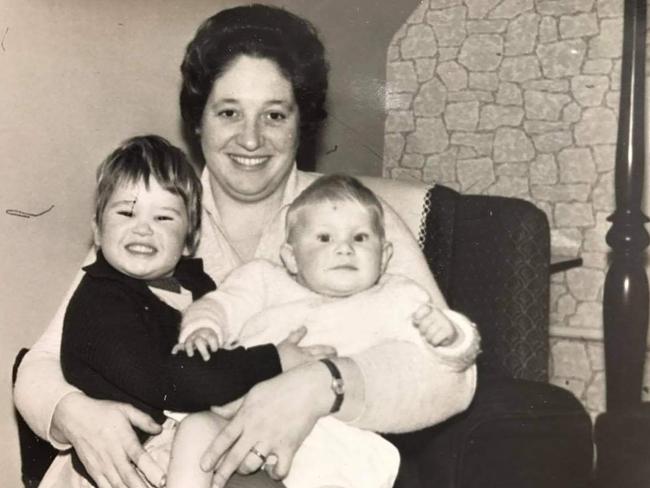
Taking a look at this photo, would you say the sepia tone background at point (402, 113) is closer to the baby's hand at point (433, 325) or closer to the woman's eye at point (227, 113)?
the woman's eye at point (227, 113)

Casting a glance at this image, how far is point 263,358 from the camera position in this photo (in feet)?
4.43

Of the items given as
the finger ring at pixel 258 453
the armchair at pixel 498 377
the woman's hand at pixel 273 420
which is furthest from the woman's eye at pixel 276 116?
the finger ring at pixel 258 453

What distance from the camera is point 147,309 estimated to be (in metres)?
1.45

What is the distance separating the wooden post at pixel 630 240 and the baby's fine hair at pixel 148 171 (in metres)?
0.99

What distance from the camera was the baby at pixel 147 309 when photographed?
131 cm

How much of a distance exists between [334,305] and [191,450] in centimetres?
37

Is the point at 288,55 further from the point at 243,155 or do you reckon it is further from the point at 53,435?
the point at 53,435

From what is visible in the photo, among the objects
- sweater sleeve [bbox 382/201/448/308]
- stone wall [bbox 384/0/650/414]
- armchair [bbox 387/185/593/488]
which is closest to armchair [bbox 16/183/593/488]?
armchair [bbox 387/185/593/488]

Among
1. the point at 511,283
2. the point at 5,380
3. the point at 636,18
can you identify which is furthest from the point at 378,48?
the point at 5,380

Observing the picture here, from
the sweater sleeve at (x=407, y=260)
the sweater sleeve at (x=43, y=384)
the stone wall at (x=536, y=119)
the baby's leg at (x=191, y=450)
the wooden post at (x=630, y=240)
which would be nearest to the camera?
the baby's leg at (x=191, y=450)

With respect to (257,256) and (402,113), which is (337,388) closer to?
(257,256)

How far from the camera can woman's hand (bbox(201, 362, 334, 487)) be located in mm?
1282

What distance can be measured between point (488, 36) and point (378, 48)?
406mm

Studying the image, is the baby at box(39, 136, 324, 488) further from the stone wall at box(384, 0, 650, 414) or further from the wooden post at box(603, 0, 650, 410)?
the stone wall at box(384, 0, 650, 414)
